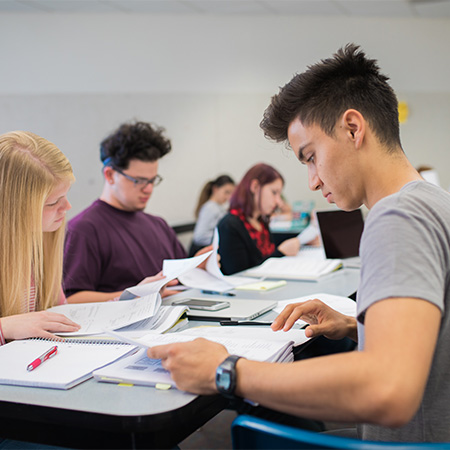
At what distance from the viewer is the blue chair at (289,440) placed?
735 millimetres

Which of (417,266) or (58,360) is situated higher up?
(417,266)

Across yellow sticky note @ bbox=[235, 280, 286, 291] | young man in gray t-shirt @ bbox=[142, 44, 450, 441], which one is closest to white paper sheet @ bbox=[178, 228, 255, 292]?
yellow sticky note @ bbox=[235, 280, 286, 291]

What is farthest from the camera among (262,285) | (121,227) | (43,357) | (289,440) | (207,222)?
(207,222)

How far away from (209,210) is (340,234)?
221cm

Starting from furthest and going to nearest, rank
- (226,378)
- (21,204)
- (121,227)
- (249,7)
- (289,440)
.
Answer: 1. (249,7)
2. (121,227)
3. (21,204)
4. (226,378)
5. (289,440)

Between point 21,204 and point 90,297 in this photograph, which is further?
point 90,297

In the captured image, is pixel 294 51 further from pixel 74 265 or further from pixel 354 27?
pixel 74 265

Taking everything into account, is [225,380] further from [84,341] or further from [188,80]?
[188,80]

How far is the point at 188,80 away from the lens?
18.2 feet

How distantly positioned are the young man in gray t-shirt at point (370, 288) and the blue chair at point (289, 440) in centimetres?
4

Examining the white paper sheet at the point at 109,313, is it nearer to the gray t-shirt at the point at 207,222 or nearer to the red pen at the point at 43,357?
the red pen at the point at 43,357

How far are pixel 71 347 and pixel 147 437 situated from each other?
0.45 metres

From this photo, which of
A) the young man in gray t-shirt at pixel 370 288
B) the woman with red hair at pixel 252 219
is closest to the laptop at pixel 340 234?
the woman with red hair at pixel 252 219

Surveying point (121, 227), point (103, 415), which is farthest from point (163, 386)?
point (121, 227)
